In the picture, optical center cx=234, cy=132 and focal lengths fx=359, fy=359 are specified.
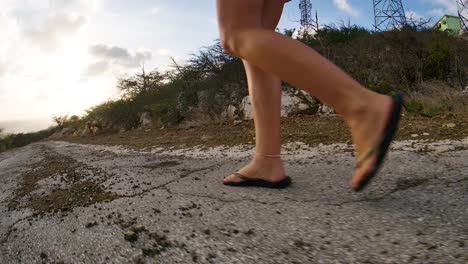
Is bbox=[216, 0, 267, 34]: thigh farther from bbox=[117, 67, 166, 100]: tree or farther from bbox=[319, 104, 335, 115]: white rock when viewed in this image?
bbox=[117, 67, 166, 100]: tree

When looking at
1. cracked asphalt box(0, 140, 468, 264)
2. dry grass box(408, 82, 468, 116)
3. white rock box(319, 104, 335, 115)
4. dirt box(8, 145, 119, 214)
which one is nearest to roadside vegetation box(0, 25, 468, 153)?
dry grass box(408, 82, 468, 116)

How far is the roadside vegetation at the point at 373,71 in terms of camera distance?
14.8ft

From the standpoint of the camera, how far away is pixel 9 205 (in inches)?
63.3

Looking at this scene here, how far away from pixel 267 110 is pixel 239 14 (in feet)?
1.34

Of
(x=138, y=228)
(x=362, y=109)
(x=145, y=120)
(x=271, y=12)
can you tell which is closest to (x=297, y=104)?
(x=271, y=12)

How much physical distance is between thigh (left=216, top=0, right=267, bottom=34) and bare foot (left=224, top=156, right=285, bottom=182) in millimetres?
531

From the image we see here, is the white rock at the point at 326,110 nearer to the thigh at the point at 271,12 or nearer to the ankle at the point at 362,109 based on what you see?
the thigh at the point at 271,12

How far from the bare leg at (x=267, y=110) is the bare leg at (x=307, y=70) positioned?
0.26m

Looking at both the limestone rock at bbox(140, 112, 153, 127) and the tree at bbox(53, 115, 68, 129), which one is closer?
the limestone rock at bbox(140, 112, 153, 127)

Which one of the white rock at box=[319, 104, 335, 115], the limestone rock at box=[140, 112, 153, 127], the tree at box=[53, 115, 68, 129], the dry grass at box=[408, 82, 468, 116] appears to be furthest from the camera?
the tree at box=[53, 115, 68, 129]

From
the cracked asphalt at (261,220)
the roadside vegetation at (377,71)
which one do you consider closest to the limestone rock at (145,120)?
the roadside vegetation at (377,71)

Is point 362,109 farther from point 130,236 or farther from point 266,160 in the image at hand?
point 130,236

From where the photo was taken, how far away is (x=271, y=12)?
1.38 m

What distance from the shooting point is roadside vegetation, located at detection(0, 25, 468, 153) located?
4523 mm
